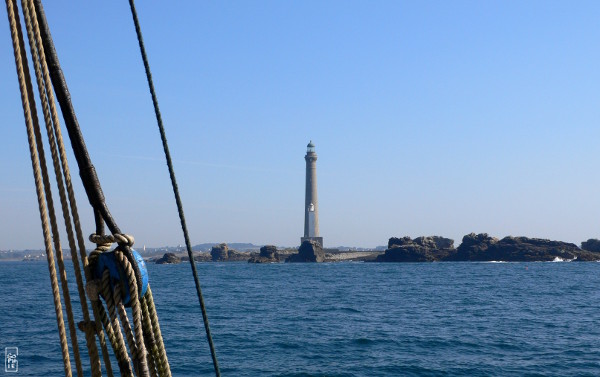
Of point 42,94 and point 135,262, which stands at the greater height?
point 42,94

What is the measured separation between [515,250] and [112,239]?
16401 cm

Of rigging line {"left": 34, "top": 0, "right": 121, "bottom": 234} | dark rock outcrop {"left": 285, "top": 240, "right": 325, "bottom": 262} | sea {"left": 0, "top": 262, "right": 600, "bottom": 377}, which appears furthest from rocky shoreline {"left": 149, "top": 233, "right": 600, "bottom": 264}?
rigging line {"left": 34, "top": 0, "right": 121, "bottom": 234}

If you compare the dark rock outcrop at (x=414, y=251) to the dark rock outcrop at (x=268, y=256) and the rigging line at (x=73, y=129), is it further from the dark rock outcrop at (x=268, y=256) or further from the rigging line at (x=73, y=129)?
the rigging line at (x=73, y=129)

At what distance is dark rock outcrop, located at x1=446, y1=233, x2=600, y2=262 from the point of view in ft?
522

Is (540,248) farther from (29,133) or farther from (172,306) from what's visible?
(29,133)

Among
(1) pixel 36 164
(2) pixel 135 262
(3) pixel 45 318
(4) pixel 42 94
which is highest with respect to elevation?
(4) pixel 42 94

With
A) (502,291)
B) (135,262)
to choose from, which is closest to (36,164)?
(135,262)

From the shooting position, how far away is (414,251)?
166625 mm

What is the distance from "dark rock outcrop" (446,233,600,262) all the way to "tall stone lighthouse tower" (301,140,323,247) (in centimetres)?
3482

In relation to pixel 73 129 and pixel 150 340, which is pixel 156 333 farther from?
pixel 73 129

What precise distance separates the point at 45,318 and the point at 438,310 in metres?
25.1

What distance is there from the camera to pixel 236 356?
27.4m

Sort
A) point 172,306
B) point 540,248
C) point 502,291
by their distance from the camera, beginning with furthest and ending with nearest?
point 540,248
point 502,291
point 172,306

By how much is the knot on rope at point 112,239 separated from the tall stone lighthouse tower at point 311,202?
148221mm
